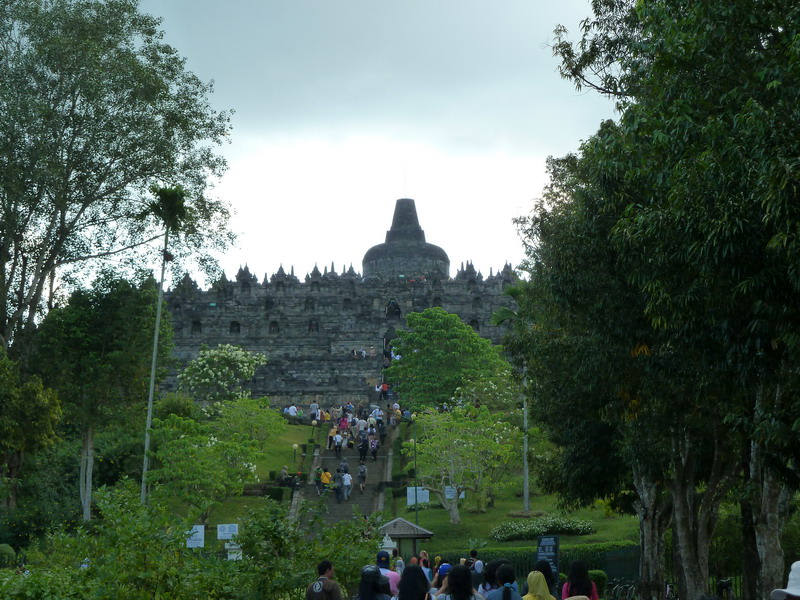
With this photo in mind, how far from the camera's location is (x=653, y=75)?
14.0m

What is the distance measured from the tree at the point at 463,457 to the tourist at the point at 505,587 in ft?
75.3

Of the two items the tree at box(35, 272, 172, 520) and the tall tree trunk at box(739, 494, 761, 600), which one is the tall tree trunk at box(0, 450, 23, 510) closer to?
the tree at box(35, 272, 172, 520)

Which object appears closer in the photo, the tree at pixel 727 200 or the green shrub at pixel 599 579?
the tree at pixel 727 200

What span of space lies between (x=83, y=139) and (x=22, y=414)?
24.9 feet

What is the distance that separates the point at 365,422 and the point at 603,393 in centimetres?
2798

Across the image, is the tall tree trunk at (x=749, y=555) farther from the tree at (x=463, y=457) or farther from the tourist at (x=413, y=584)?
the tree at (x=463, y=457)

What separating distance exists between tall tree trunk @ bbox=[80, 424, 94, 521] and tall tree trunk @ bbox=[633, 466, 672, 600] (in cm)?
1616

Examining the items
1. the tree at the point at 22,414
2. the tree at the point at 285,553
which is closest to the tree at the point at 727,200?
the tree at the point at 285,553

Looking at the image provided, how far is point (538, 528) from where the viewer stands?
30.5 meters

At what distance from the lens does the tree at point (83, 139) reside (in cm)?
2706

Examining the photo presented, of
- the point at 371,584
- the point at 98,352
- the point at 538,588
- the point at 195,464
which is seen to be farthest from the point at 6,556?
the point at 538,588

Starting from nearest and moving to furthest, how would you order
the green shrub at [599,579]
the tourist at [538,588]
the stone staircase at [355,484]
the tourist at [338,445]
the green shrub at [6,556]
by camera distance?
the tourist at [538,588], the green shrub at [599,579], the green shrub at [6,556], the stone staircase at [355,484], the tourist at [338,445]

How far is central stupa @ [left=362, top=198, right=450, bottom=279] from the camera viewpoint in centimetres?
9150

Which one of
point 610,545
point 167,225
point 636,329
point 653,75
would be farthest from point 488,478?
point 653,75
